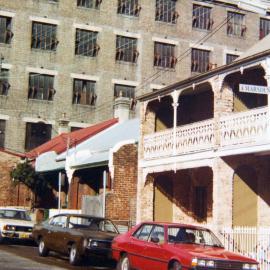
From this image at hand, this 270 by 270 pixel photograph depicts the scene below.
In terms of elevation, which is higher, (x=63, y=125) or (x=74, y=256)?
(x=63, y=125)

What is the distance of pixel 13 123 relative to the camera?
46156mm

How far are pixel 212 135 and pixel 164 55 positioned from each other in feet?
106

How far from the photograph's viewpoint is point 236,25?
179ft

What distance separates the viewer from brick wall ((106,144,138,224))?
2583 cm

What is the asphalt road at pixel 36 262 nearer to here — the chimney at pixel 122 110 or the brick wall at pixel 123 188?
the brick wall at pixel 123 188

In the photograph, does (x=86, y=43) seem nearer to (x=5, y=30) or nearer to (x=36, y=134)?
(x=5, y=30)

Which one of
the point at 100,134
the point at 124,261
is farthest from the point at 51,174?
the point at 124,261

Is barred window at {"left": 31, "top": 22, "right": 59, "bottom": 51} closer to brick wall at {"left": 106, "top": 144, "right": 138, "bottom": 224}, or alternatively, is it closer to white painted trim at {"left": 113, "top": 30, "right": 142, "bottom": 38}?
white painted trim at {"left": 113, "top": 30, "right": 142, "bottom": 38}

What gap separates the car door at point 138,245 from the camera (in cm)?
1425

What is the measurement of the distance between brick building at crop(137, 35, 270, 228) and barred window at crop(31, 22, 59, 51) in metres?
24.7

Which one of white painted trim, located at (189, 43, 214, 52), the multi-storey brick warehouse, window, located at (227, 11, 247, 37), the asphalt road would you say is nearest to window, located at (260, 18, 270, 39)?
the multi-storey brick warehouse

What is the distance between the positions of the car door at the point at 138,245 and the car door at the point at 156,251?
16 cm

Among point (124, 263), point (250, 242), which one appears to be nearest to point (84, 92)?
point (250, 242)

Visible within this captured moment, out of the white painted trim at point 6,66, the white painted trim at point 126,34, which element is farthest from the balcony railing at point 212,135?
the white painted trim at point 126,34
